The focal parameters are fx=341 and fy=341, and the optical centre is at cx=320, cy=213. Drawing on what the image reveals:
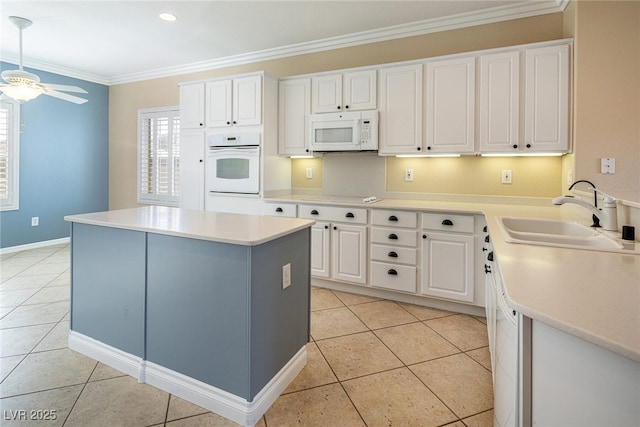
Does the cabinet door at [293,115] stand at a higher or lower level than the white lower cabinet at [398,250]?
higher

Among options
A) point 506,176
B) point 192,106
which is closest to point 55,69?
point 192,106

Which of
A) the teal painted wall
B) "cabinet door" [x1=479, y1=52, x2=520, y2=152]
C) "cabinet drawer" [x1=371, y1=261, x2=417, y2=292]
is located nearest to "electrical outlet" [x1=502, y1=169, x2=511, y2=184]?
"cabinet door" [x1=479, y1=52, x2=520, y2=152]

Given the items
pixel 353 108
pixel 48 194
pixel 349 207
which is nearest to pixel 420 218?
pixel 349 207

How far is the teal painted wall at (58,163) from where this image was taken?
4.89m

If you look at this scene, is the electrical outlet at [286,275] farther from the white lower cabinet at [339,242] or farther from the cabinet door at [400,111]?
the cabinet door at [400,111]

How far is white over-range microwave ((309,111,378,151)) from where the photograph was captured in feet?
11.3

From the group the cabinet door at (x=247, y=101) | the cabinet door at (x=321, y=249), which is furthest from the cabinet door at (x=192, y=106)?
the cabinet door at (x=321, y=249)

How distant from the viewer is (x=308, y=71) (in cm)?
418

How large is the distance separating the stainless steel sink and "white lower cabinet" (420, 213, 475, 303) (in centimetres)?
57

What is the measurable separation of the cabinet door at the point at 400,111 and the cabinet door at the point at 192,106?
2.22 meters

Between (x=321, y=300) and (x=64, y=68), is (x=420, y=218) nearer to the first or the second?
(x=321, y=300)

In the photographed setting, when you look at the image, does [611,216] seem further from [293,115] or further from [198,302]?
[293,115]

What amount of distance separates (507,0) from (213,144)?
3.32m

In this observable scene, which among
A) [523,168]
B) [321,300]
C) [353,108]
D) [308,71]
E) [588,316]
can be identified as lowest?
[321,300]
